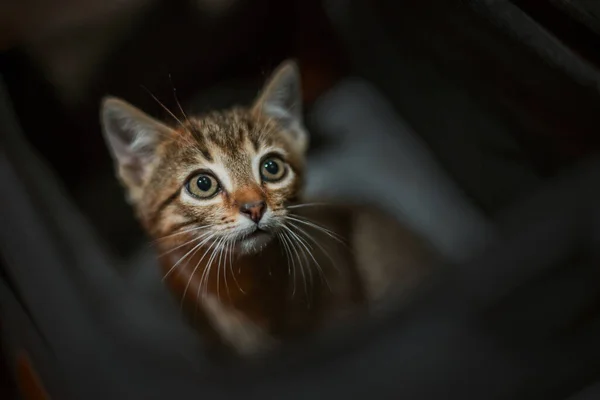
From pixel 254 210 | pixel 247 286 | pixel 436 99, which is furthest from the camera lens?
pixel 436 99

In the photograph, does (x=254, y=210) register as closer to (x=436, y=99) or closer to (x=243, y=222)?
(x=243, y=222)

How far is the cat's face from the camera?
2.59 ft

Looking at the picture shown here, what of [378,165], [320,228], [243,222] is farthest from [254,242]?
[378,165]

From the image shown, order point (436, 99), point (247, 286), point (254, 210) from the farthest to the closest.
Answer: point (436, 99) → point (247, 286) → point (254, 210)

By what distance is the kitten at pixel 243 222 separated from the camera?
2.64 ft

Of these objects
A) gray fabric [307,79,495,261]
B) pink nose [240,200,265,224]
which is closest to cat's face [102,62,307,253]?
pink nose [240,200,265,224]

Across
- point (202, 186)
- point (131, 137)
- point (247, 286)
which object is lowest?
point (247, 286)

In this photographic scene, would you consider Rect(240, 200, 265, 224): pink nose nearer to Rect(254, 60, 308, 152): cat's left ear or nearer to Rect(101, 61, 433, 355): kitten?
Rect(101, 61, 433, 355): kitten

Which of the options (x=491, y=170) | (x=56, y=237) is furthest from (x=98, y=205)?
(x=491, y=170)

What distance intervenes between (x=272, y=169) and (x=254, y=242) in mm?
103

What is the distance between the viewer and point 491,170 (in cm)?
99

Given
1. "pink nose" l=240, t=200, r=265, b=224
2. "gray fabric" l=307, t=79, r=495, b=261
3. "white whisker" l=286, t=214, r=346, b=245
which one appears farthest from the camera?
"gray fabric" l=307, t=79, r=495, b=261

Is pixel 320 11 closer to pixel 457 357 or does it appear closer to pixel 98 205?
pixel 98 205

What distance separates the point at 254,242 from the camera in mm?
805
